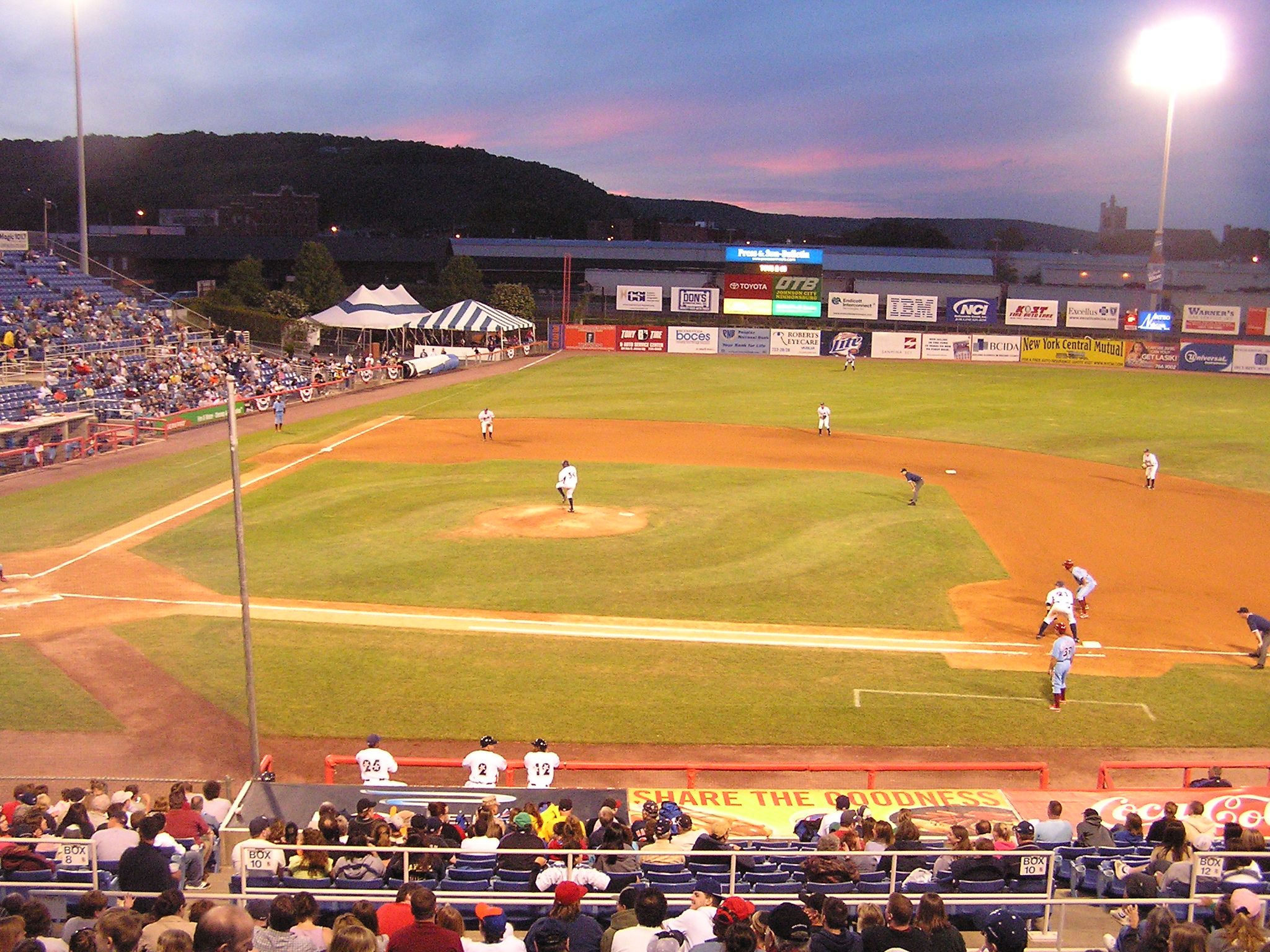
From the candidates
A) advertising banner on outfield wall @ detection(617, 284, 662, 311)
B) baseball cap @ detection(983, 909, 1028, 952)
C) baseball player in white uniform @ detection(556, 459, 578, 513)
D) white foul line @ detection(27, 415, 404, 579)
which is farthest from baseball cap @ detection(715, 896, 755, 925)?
advertising banner on outfield wall @ detection(617, 284, 662, 311)

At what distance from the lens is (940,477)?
37.5 meters

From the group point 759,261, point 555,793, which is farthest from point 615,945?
point 759,261

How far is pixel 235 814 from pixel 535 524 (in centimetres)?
1741

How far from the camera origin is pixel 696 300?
275 feet

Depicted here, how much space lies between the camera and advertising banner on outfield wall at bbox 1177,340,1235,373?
2881 inches

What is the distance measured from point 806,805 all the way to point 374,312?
59489 millimetres

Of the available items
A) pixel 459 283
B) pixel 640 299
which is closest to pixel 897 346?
pixel 640 299

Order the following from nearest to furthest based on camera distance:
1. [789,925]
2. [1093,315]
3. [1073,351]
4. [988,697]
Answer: [789,925]
[988,697]
[1073,351]
[1093,315]

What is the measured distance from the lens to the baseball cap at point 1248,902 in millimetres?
7840

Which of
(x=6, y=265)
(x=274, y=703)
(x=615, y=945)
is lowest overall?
(x=274, y=703)

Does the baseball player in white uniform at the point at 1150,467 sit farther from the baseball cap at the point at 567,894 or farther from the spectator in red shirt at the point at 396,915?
the spectator in red shirt at the point at 396,915

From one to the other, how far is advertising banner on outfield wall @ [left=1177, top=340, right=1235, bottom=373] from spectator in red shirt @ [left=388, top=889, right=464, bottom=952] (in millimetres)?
79319

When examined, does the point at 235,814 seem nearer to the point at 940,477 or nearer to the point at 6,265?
the point at 940,477

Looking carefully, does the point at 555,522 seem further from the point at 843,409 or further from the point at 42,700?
the point at 843,409
